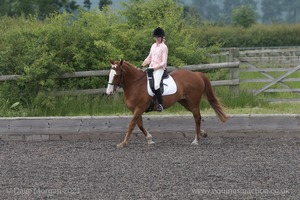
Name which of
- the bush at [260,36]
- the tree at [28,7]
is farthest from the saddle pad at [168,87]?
the tree at [28,7]

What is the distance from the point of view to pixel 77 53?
12828mm

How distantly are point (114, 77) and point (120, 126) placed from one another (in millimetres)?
1226

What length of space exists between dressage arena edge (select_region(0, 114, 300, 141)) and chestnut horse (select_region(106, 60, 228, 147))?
0.38m

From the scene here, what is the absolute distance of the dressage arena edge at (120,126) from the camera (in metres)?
11.1

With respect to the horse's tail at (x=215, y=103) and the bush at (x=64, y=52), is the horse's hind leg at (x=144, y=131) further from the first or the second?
the bush at (x=64, y=52)

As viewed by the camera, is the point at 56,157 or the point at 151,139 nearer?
the point at 56,157

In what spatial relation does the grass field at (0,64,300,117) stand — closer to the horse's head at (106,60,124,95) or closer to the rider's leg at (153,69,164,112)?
the rider's leg at (153,69,164,112)

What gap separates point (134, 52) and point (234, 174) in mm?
6088

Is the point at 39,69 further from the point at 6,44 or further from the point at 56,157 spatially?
the point at 56,157

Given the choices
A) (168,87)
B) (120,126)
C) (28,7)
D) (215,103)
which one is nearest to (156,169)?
(168,87)

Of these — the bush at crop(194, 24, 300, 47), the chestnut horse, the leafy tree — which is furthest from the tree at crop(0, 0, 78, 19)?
the leafy tree

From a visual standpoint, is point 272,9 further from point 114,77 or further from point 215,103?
point 114,77

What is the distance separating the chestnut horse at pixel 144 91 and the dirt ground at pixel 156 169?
41 centimetres

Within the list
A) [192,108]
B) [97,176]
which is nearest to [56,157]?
[97,176]
